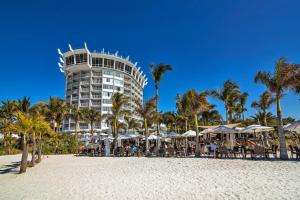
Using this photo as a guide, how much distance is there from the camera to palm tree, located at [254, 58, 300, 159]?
14.5 meters

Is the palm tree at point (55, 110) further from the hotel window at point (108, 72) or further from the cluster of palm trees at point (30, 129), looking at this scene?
the hotel window at point (108, 72)

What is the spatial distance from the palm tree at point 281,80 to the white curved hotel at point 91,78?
57.9 m

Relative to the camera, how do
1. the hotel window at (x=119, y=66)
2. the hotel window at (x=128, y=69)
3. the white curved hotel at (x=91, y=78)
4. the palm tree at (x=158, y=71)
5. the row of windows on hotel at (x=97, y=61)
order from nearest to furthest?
1. the palm tree at (x=158, y=71)
2. the white curved hotel at (x=91, y=78)
3. the row of windows on hotel at (x=97, y=61)
4. the hotel window at (x=119, y=66)
5. the hotel window at (x=128, y=69)

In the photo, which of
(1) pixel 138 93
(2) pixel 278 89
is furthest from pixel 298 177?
(1) pixel 138 93

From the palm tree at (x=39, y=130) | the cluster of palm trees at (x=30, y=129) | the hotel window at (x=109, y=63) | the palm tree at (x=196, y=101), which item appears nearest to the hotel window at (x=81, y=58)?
the hotel window at (x=109, y=63)

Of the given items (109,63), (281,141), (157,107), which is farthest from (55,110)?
(109,63)

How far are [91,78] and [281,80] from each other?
65.7 meters

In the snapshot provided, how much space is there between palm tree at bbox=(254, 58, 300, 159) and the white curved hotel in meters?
57.9

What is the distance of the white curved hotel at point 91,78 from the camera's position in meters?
70.8

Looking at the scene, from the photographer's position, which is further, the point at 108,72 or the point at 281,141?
the point at 108,72

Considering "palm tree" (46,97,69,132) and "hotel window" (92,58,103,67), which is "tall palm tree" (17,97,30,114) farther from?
"hotel window" (92,58,103,67)

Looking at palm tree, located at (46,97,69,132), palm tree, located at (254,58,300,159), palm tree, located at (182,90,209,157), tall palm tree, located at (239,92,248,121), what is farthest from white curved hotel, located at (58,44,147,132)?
palm tree, located at (254,58,300,159)

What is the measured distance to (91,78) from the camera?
7288cm

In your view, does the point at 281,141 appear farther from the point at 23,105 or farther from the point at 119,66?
the point at 119,66
